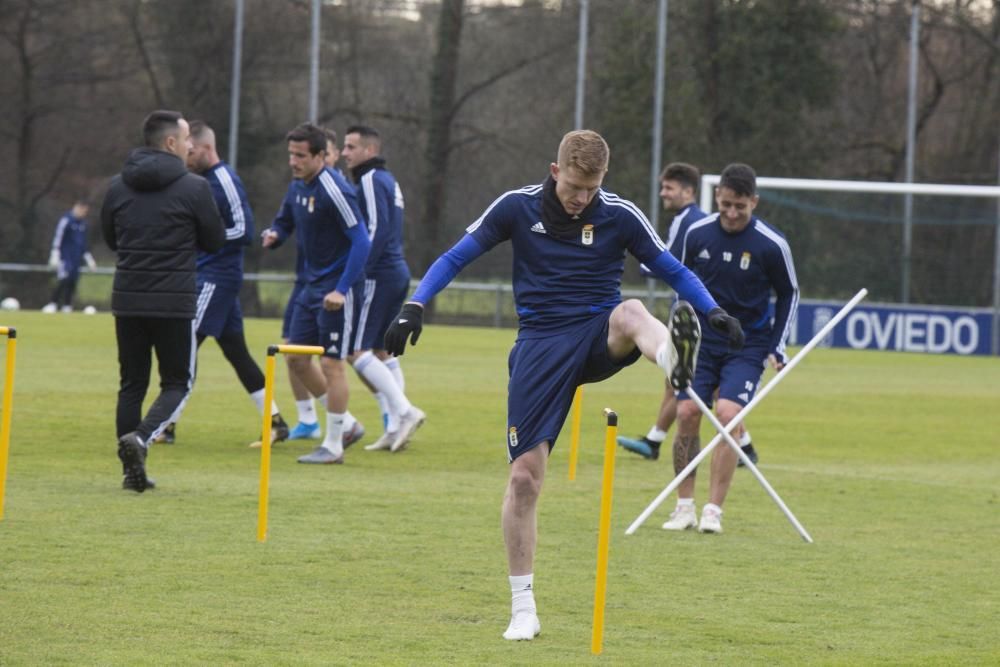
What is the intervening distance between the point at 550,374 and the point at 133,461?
396 centimetres

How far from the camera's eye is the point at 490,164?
130ft

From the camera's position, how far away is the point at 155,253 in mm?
9555

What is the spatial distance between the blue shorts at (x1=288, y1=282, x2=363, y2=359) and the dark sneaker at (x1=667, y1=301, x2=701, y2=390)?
5.91 m

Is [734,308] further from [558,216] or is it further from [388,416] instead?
[388,416]

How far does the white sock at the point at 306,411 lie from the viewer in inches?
502

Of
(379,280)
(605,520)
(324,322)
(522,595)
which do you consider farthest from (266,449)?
(379,280)

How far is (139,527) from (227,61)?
1285 inches

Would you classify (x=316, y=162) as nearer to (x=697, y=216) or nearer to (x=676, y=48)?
(x=697, y=216)

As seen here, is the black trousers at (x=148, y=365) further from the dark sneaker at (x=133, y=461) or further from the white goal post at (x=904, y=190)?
the white goal post at (x=904, y=190)

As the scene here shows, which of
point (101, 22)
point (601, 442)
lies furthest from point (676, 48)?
point (601, 442)

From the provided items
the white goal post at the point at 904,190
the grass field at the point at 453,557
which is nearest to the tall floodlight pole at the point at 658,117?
the white goal post at the point at 904,190

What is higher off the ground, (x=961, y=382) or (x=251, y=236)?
(x=251, y=236)

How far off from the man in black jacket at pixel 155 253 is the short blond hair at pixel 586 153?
4060 millimetres

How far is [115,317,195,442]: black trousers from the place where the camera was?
9.63 metres
